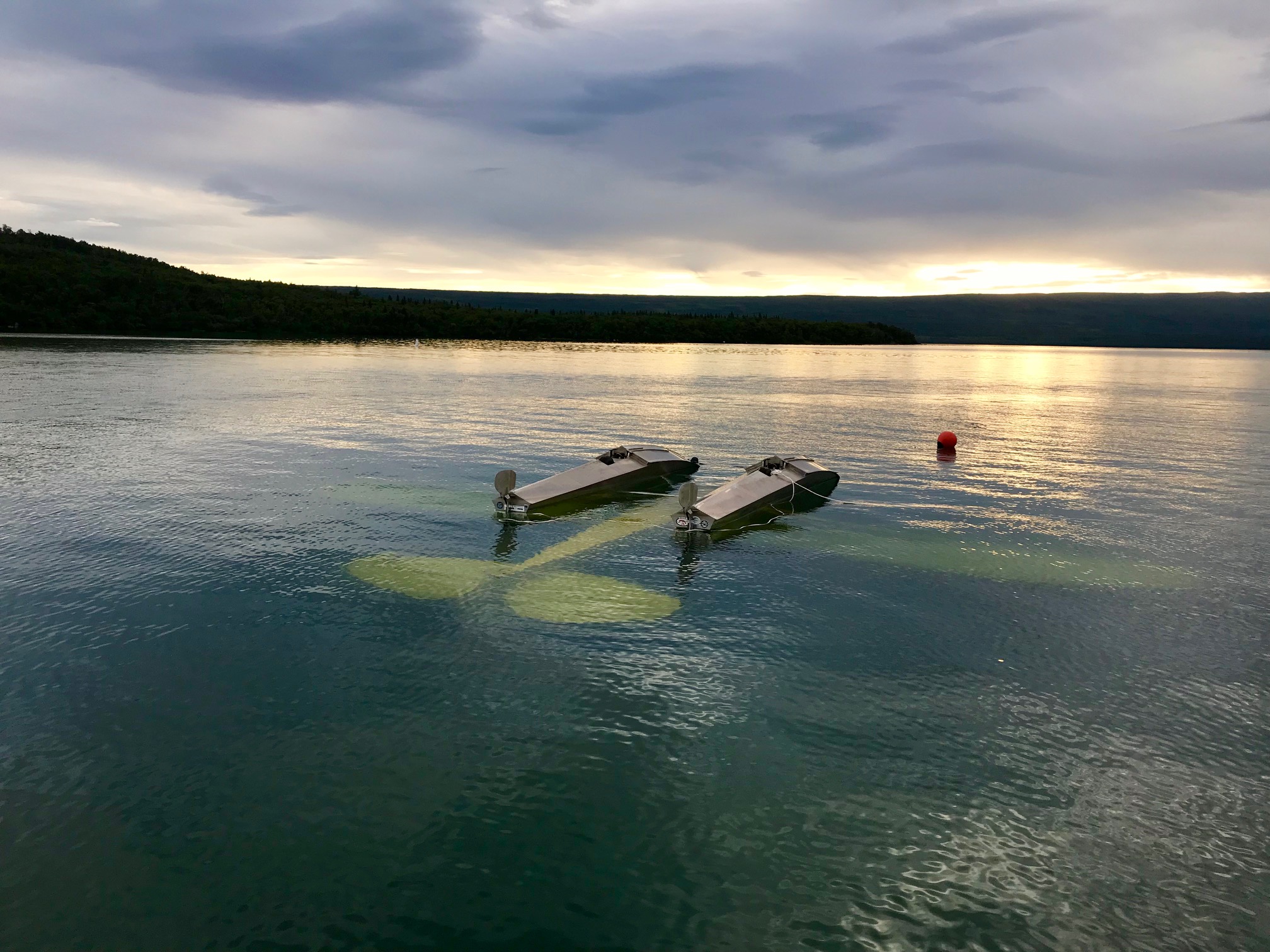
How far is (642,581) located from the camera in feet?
53.4

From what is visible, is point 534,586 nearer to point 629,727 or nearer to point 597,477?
point 629,727

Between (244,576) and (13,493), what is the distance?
36.7 feet

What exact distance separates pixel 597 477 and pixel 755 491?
15.6ft

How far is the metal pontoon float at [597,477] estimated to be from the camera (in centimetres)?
2139

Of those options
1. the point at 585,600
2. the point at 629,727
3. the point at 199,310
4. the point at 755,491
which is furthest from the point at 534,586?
the point at 199,310

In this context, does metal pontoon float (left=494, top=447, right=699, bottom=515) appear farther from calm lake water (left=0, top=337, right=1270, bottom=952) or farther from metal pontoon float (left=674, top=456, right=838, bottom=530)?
metal pontoon float (left=674, top=456, right=838, bottom=530)

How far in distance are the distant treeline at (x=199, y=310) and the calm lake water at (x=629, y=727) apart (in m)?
126

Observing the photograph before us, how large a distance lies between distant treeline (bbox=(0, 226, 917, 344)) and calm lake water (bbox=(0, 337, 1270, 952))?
126 meters

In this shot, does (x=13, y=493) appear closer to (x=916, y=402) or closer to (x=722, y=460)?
(x=722, y=460)

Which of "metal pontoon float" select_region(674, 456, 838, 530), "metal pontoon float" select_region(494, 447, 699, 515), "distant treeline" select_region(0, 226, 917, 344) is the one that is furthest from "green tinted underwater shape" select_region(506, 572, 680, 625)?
"distant treeline" select_region(0, 226, 917, 344)

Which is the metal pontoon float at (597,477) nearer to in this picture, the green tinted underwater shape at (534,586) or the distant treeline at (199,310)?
the green tinted underwater shape at (534,586)

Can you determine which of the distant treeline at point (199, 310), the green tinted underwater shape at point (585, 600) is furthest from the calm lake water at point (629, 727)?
A: the distant treeline at point (199, 310)

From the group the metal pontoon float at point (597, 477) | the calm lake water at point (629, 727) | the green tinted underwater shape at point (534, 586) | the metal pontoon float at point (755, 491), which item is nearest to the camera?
the calm lake water at point (629, 727)

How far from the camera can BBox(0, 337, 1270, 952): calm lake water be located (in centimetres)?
716
